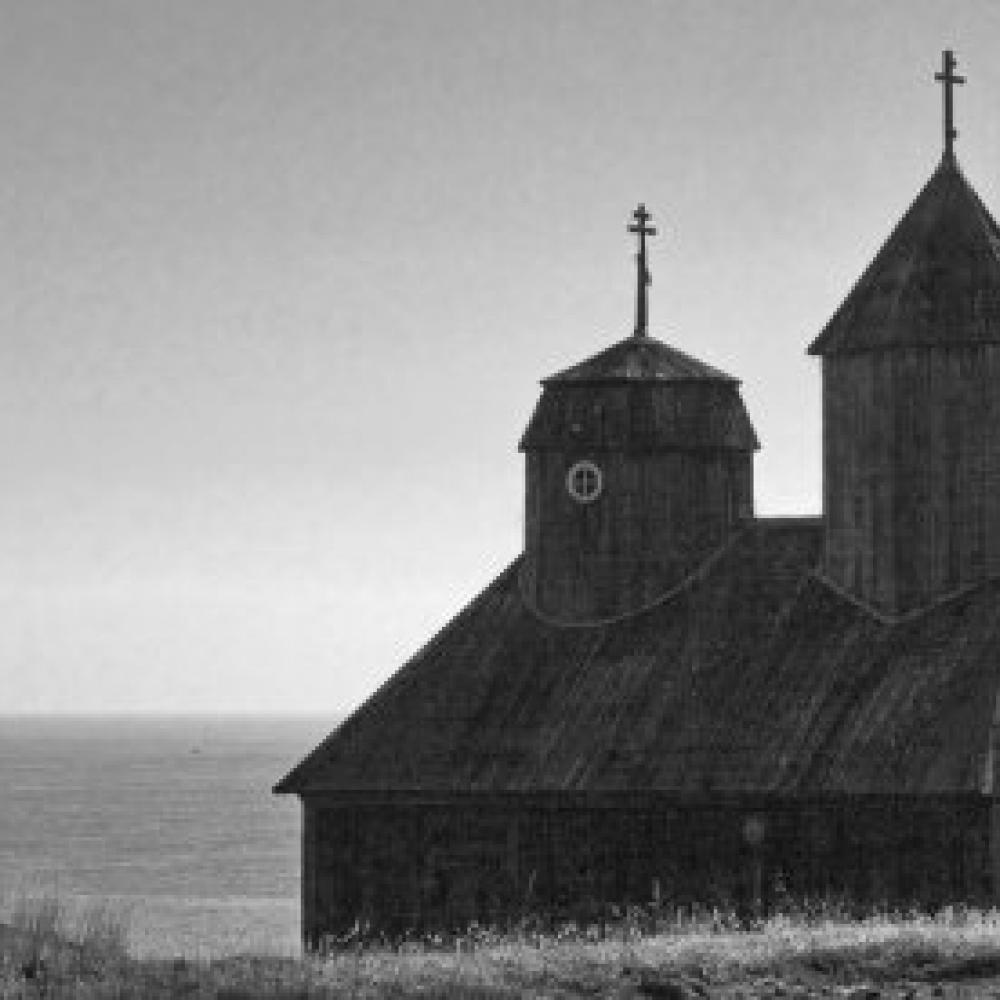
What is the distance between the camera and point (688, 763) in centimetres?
3634

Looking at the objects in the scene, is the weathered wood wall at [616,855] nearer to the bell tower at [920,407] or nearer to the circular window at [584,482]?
the bell tower at [920,407]

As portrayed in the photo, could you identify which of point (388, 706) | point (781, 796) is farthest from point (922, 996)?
point (388, 706)

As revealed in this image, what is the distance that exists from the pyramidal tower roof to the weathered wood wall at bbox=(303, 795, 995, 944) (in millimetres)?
7912

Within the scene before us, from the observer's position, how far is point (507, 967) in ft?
73.1

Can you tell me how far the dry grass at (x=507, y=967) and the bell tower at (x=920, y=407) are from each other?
13.2m

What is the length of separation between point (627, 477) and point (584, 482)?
0.75 metres

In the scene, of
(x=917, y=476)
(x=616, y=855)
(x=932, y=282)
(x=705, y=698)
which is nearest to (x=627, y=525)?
(x=705, y=698)

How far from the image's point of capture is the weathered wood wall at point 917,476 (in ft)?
123

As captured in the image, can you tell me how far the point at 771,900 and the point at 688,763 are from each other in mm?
2392

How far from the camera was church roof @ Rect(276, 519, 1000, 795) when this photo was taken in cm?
3494

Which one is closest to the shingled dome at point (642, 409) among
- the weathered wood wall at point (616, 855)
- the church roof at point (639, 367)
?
the church roof at point (639, 367)

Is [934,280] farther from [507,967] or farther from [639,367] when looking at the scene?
[507,967]

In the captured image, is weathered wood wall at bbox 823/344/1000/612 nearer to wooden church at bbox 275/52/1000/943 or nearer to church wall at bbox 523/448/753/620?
wooden church at bbox 275/52/1000/943

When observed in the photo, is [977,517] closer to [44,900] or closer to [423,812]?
[423,812]
